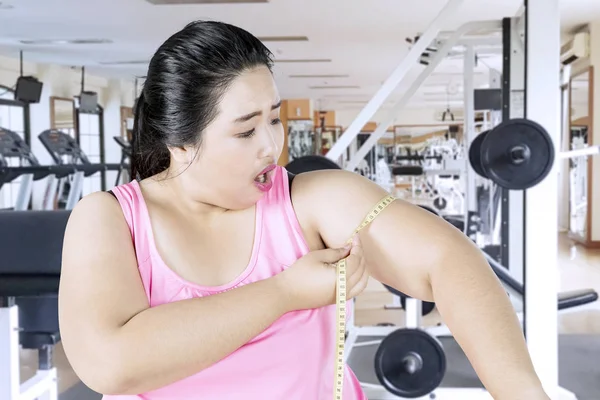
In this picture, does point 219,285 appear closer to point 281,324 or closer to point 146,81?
point 281,324

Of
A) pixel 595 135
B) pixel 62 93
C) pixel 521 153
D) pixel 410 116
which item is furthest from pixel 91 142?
pixel 410 116

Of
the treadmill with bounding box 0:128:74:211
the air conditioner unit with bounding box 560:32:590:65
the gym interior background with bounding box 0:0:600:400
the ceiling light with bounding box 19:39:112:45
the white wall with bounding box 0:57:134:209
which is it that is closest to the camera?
the gym interior background with bounding box 0:0:600:400

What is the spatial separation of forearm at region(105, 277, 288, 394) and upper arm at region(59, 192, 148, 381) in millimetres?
24

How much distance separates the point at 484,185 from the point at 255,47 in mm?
5204

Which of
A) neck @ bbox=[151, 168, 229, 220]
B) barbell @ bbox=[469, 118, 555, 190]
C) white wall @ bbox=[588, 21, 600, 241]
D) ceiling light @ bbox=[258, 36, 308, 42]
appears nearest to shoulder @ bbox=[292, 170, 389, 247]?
neck @ bbox=[151, 168, 229, 220]

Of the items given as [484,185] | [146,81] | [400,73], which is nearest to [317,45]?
[484,185]

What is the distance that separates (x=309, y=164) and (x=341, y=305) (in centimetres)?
155

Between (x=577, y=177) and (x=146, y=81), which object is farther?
(x=577, y=177)

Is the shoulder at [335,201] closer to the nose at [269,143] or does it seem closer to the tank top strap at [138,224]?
the nose at [269,143]

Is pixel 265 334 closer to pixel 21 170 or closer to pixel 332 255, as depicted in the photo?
pixel 332 255

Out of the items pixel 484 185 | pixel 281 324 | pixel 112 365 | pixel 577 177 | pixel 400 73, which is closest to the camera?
pixel 112 365

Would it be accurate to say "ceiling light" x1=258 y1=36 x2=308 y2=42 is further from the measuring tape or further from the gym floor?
the measuring tape

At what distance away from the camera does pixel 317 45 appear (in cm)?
821

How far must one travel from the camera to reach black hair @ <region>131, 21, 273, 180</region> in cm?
76
